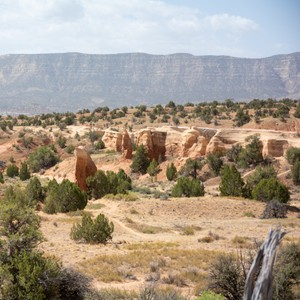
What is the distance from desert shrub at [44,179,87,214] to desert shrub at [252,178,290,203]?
11773 millimetres

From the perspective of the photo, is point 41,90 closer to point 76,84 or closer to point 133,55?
point 76,84

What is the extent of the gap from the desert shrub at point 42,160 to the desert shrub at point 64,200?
26163mm

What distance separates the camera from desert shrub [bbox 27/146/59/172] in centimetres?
5112

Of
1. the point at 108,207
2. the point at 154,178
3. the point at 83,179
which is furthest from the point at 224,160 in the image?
the point at 108,207

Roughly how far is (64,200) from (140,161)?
901 inches

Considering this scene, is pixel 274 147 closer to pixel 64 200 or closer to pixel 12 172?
pixel 64 200

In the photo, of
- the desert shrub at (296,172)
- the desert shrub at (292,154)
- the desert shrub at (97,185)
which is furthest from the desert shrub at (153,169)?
the desert shrub at (296,172)

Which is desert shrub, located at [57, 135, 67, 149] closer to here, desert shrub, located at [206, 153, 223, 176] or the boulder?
the boulder

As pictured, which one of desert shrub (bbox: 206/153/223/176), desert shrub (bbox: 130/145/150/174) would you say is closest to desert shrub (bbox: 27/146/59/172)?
desert shrub (bbox: 130/145/150/174)

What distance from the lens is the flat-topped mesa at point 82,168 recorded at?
3206 cm

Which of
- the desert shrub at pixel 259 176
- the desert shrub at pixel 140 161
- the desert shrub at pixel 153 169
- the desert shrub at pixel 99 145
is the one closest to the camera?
the desert shrub at pixel 259 176

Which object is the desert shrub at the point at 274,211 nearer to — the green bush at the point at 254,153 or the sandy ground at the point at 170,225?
the sandy ground at the point at 170,225

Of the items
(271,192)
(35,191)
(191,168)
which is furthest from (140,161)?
(271,192)

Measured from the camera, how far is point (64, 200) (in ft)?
83.0
